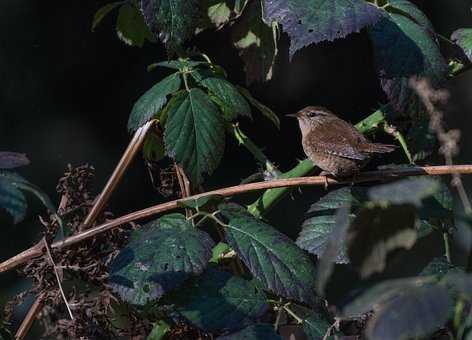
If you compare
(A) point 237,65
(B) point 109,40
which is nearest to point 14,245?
(B) point 109,40

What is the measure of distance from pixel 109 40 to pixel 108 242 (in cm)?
192

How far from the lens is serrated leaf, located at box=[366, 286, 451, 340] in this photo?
0.79m

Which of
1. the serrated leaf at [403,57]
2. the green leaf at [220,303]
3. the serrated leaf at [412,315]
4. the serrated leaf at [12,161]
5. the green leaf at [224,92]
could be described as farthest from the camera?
the green leaf at [224,92]

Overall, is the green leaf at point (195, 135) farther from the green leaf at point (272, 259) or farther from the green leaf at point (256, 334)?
the green leaf at point (256, 334)

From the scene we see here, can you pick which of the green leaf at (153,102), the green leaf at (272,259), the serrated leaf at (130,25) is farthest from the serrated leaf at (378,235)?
the serrated leaf at (130,25)

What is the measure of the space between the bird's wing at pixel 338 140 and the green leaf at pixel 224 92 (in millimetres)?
418

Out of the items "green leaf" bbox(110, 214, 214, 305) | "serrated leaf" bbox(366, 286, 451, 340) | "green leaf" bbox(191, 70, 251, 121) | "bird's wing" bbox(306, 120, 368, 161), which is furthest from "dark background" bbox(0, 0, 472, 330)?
"serrated leaf" bbox(366, 286, 451, 340)

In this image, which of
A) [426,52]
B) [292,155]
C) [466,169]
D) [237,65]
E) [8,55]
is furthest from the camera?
[292,155]

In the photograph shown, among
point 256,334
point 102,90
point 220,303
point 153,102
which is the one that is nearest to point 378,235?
point 256,334

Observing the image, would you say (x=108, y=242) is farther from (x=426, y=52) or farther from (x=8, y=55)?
(x=8, y=55)

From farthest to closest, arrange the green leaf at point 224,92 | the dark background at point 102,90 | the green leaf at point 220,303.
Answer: the dark background at point 102,90 < the green leaf at point 224,92 < the green leaf at point 220,303

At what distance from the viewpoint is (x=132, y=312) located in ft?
5.93

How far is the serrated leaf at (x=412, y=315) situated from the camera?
0.79 meters

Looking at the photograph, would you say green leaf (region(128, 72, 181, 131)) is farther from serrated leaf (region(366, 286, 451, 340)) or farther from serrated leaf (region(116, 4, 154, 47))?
serrated leaf (region(366, 286, 451, 340))
